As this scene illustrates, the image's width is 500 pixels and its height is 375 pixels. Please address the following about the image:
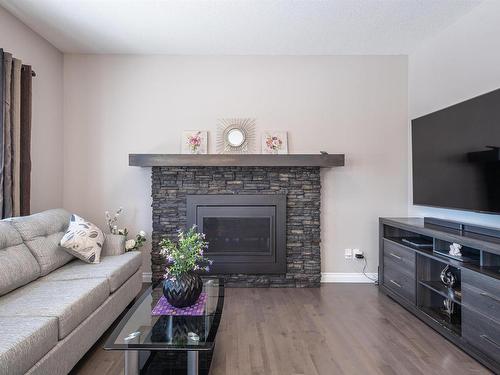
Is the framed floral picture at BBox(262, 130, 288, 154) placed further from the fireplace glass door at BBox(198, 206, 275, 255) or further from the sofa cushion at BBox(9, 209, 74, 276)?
the sofa cushion at BBox(9, 209, 74, 276)

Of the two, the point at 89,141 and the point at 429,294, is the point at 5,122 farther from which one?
the point at 429,294

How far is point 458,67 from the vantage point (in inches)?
122

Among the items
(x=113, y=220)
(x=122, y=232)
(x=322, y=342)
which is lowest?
(x=322, y=342)

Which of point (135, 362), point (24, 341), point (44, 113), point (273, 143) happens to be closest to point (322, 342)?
point (135, 362)

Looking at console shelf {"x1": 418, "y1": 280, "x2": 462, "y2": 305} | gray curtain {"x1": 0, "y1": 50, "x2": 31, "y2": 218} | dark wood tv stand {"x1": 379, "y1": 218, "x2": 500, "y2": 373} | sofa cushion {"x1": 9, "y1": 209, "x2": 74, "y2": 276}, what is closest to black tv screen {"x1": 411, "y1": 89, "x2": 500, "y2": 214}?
dark wood tv stand {"x1": 379, "y1": 218, "x2": 500, "y2": 373}

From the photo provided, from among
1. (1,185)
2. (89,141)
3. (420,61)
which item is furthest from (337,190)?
(1,185)

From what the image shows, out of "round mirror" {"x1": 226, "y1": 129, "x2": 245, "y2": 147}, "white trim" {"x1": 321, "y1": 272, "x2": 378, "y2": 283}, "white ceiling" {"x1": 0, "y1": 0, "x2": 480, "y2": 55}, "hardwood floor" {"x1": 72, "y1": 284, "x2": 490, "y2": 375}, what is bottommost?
"hardwood floor" {"x1": 72, "y1": 284, "x2": 490, "y2": 375}

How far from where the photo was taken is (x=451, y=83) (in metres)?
3.20

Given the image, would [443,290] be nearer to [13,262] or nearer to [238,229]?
[238,229]

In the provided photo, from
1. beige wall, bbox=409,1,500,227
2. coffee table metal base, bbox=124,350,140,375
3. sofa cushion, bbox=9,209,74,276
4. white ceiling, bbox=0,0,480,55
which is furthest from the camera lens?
white ceiling, bbox=0,0,480,55

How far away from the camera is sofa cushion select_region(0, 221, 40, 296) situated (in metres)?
2.09

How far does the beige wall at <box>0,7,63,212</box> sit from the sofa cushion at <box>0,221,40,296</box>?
3.75ft

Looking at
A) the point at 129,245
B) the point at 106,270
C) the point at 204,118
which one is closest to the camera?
the point at 106,270

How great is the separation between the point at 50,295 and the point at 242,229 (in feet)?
6.99
